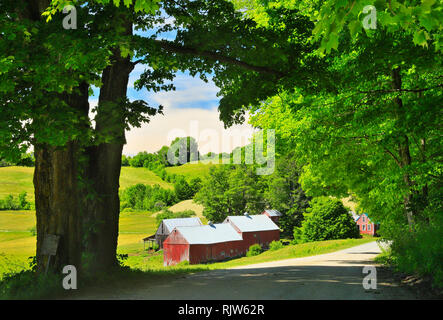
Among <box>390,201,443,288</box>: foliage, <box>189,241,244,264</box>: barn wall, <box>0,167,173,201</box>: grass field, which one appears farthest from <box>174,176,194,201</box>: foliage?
<box>390,201,443,288</box>: foliage

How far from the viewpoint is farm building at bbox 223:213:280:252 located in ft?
189

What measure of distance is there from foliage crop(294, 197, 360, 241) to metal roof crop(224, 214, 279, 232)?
38.1 ft

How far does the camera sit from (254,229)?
194 ft

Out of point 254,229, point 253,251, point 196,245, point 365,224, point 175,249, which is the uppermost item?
point 254,229

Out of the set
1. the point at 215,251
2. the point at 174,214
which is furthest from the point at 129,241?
the point at 215,251

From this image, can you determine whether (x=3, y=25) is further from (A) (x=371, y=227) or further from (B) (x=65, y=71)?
(A) (x=371, y=227)

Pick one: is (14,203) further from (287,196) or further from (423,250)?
(423,250)

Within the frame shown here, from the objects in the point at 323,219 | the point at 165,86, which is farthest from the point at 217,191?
the point at 165,86

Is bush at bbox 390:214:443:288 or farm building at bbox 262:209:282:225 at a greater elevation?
bush at bbox 390:214:443:288

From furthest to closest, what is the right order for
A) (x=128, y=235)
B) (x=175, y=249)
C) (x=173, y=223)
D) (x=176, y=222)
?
(x=128, y=235)
(x=176, y=222)
(x=173, y=223)
(x=175, y=249)

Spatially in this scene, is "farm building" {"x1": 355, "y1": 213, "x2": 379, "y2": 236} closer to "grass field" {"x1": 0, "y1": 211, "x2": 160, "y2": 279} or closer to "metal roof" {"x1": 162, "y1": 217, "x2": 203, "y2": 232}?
"metal roof" {"x1": 162, "y1": 217, "x2": 203, "y2": 232}

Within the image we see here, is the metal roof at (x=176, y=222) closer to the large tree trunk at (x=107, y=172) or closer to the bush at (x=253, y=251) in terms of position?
the bush at (x=253, y=251)

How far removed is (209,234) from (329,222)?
15381mm

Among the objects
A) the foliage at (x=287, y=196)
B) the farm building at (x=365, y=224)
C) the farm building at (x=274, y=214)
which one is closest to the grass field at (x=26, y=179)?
the farm building at (x=274, y=214)
